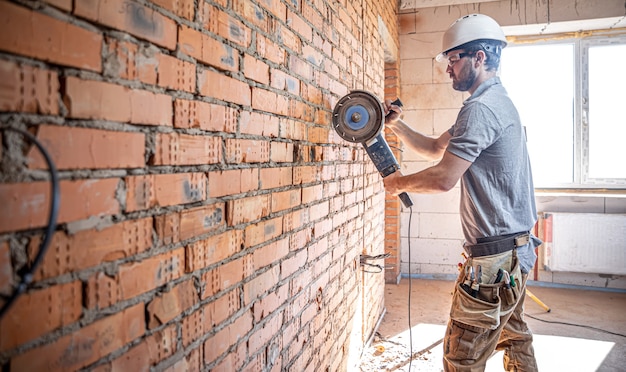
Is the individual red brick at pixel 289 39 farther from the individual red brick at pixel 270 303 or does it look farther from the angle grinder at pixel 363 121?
the individual red brick at pixel 270 303

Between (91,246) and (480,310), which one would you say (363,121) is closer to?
(480,310)

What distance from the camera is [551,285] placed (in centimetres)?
474

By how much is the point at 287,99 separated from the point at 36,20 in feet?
3.08

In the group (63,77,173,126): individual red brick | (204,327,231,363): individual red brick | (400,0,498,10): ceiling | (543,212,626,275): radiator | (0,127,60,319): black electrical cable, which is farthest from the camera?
(400,0,498,10): ceiling

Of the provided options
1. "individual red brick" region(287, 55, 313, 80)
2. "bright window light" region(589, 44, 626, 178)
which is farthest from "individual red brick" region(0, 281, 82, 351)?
"bright window light" region(589, 44, 626, 178)

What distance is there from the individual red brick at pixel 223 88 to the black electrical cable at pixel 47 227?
0.45 meters

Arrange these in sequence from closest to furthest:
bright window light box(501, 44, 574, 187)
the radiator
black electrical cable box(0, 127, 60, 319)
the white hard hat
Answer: black electrical cable box(0, 127, 60, 319) → the white hard hat → the radiator → bright window light box(501, 44, 574, 187)

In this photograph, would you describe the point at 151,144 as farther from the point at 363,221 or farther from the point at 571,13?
the point at 571,13

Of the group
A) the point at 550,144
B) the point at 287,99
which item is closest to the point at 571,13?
the point at 550,144

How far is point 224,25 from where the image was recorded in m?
1.06

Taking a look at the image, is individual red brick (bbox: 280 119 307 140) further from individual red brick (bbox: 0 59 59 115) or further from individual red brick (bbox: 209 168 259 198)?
individual red brick (bbox: 0 59 59 115)

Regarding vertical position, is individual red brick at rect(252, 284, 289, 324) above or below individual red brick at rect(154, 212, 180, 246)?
below

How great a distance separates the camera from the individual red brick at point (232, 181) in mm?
1033

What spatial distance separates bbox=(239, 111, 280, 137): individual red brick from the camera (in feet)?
3.84
